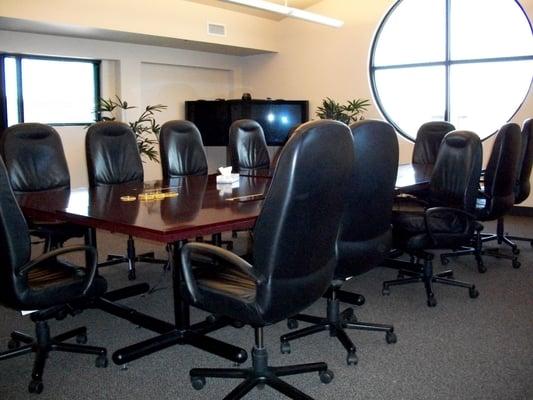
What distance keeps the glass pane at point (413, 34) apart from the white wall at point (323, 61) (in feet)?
0.84

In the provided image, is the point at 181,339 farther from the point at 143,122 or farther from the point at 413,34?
the point at 413,34

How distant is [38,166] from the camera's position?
13.2 ft

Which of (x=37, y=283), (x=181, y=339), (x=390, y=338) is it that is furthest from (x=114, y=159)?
(x=390, y=338)

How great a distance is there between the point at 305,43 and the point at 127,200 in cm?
611

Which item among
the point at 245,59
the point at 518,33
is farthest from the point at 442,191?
the point at 245,59

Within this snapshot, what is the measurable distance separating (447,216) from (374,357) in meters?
1.31

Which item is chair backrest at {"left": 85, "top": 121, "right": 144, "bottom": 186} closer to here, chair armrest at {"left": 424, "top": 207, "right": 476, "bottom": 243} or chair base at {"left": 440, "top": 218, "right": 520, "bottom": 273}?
chair armrest at {"left": 424, "top": 207, "right": 476, "bottom": 243}

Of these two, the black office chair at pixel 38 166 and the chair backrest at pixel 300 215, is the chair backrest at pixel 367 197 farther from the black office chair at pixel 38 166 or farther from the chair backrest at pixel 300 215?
the black office chair at pixel 38 166

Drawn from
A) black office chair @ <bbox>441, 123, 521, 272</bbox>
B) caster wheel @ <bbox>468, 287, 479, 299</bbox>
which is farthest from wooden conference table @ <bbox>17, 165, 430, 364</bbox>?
black office chair @ <bbox>441, 123, 521, 272</bbox>

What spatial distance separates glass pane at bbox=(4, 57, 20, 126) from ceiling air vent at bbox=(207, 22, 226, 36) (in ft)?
8.57

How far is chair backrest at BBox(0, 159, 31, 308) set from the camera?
7.04 feet

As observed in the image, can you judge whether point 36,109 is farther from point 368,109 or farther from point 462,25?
point 462,25

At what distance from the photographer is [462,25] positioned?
7379 mm

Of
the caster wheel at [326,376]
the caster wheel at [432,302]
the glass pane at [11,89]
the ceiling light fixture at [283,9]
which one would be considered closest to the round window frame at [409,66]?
the ceiling light fixture at [283,9]
